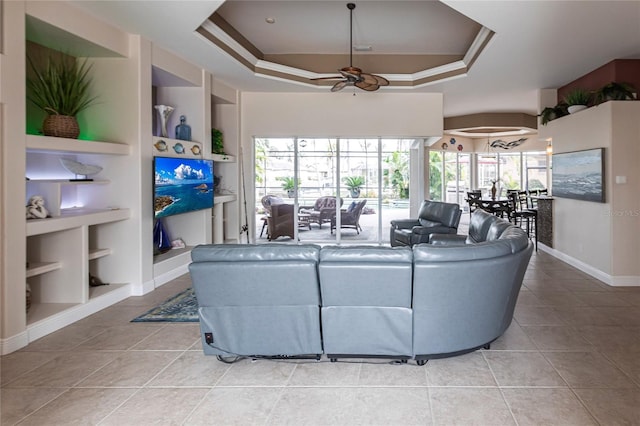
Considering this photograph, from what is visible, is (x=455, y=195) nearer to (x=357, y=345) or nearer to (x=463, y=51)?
(x=463, y=51)

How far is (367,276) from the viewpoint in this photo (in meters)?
2.76

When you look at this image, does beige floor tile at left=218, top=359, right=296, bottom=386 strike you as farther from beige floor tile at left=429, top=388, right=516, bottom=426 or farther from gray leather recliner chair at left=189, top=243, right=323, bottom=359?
beige floor tile at left=429, top=388, right=516, bottom=426

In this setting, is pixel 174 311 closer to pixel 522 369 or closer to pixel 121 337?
pixel 121 337

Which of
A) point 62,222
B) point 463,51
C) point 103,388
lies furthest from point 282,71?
point 103,388

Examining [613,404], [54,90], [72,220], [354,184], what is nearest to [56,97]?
[54,90]

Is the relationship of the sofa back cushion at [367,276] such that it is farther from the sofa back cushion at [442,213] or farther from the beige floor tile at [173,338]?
the sofa back cushion at [442,213]

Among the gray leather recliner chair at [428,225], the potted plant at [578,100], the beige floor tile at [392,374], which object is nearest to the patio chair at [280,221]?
the gray leather recliner chair at [428,225]

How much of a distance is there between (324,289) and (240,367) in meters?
0.85

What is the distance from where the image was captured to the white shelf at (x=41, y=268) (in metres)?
3.61

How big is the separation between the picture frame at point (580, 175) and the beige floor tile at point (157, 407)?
17.7 feet

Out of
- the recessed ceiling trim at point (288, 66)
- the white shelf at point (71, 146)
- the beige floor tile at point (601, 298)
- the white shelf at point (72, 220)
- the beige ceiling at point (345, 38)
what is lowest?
the beige floor tile at point (601, 298)

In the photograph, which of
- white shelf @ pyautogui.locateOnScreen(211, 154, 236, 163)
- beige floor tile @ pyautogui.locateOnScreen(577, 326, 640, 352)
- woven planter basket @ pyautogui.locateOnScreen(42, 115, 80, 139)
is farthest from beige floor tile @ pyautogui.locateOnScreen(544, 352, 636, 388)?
white shelf @ pyautogui.locateOnScreen(211, 154, 236, 163)

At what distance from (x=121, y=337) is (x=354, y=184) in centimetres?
586

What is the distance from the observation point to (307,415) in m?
2.32
